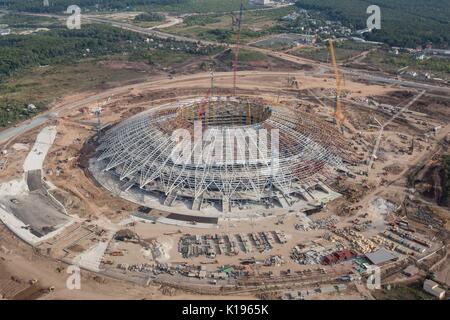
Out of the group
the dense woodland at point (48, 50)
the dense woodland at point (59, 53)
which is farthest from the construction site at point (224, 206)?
the dense woodland at point (48, 50)

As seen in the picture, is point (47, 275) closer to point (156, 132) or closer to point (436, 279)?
point (156, 132)

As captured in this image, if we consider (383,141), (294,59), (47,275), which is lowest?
(47,275)

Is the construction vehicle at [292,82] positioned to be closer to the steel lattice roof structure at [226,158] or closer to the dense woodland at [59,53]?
the dense woodland at [59,53]

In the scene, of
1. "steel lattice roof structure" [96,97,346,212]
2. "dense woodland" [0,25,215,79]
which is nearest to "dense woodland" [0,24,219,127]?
"dense woodland" [0,25,215,79]

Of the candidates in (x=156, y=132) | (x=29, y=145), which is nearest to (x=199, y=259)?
(x=156, y=132)

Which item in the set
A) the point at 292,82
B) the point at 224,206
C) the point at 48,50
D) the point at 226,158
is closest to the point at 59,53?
the point at 48,50

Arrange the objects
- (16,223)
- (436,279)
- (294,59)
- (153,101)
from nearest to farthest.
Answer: (436,279), (16,223), (153,101), (294,59)
